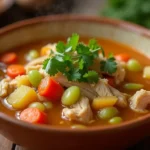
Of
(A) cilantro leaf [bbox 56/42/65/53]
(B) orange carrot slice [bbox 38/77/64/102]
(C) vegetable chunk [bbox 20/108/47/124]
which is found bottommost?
(C) vegetable chunk [bbox 20/108/47/124]

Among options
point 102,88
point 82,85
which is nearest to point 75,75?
point 82,85

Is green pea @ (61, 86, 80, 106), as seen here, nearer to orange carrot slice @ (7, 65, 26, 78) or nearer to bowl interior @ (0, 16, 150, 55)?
orange carrot slice @ (7, 65, 26, 78)

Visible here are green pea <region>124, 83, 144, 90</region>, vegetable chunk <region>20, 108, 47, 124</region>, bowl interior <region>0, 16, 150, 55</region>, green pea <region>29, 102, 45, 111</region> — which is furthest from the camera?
bowl interior <region>0, 16, 150, 55</region>

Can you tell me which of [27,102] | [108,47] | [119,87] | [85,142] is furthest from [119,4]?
[85,142]

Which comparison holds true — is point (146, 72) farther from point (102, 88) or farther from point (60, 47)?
point (60, 47)

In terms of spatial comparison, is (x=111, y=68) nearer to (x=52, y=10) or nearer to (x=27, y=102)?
(x=27, y=102)

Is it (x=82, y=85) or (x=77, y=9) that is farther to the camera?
(x=77, y=9)

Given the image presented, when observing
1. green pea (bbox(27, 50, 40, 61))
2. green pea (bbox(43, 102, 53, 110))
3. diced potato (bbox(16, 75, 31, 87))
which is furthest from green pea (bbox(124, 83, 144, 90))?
green pea (bbox(27, 50, 40, 61))
